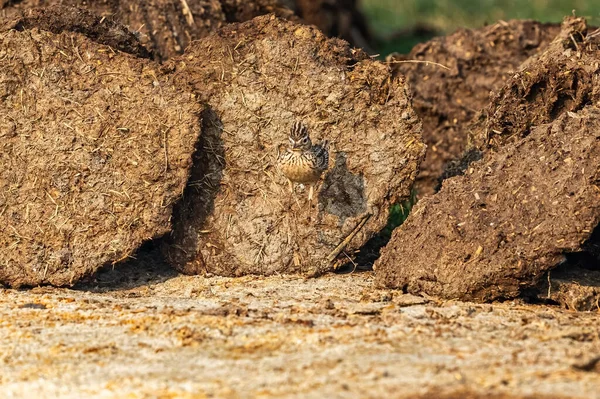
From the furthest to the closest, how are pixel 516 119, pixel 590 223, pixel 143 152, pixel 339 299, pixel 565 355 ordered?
Result: 1. pixel 516 119
2. pixel 143 152
3. pixel 339 299
4. pixel 590 223
5. pixel 565 355

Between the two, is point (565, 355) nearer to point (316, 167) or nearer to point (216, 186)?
point (316, 167)

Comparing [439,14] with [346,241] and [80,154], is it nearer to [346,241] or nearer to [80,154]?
[346,241]

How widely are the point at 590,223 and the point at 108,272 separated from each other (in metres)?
3.99

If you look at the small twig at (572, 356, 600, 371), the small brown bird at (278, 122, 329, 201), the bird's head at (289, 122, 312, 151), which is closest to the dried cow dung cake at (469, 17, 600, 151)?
the small brown bird at (278, 122, 329, 201)

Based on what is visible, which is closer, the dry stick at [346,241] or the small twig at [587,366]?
the small twig at [587,366]

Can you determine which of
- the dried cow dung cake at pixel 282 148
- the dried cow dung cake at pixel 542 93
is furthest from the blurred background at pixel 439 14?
the dried cow dung cake at pixel 282 148

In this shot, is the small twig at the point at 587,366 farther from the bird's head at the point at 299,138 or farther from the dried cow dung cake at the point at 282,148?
the bird's head at the point at 299,138

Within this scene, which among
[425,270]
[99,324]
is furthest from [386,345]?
[99,324]

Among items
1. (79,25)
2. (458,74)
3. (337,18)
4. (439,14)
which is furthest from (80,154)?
→ (439,14)

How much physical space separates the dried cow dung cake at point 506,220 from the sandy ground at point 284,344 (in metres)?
0.24

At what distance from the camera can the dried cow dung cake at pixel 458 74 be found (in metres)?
9.80

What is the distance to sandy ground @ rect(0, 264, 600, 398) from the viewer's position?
512 cm

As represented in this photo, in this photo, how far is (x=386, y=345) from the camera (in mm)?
5781

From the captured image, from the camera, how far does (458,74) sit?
9977 mm
